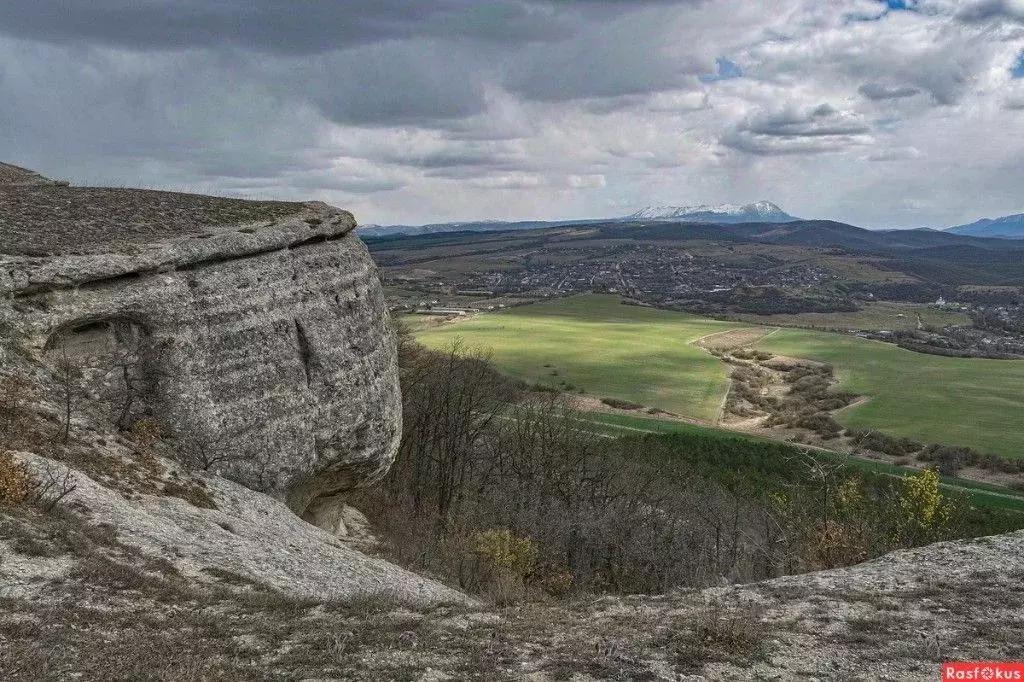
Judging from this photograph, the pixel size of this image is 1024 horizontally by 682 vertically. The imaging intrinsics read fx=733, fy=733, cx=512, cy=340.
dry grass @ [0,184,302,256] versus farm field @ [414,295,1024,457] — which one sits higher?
dry grass @ [0,184,302,256]

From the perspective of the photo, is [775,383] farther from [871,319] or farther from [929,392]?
[871,319]

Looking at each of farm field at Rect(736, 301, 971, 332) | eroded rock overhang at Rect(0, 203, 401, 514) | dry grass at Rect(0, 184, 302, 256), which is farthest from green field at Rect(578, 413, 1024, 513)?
farm field at Rect(736, 301, 971, 332)

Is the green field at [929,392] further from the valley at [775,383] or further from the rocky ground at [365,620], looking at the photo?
the rocky ground at [365,620]

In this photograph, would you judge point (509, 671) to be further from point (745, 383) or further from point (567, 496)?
point (745, 383)

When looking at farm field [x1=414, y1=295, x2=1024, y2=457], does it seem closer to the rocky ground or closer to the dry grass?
the dry grass

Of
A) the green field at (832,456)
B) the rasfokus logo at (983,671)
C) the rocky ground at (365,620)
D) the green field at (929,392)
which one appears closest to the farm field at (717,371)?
the green field at (929,392)

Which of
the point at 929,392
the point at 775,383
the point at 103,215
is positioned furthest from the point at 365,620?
the point at 929,392
